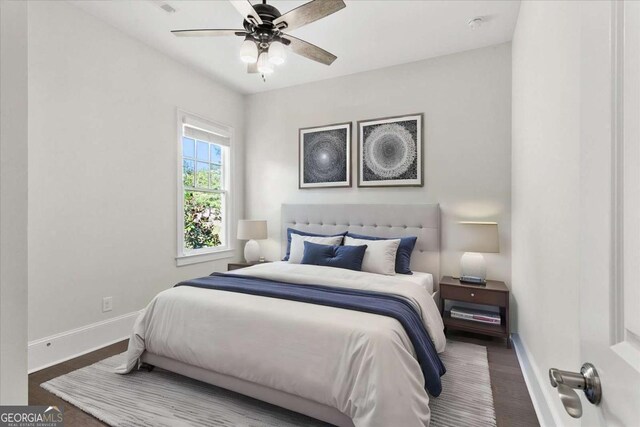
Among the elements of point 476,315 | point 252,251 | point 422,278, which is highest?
point 252,251

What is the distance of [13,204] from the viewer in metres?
0.65

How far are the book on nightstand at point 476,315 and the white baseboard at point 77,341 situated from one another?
3224 mm

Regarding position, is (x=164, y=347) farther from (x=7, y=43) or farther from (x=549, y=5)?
(x=549, y=5)

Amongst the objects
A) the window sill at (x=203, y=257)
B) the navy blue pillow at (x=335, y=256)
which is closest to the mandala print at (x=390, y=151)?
the navy blue pillow at (x=335, y=256)

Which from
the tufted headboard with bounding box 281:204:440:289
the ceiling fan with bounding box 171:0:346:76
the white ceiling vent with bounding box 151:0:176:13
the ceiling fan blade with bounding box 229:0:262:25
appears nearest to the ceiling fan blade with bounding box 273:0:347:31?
the ceiling fan with bounding box 171:0:346:76

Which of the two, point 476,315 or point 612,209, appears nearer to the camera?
point 612,209

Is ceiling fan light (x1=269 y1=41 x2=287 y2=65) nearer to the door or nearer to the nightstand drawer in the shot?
the door

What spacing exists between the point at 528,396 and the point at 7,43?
9.54 feet

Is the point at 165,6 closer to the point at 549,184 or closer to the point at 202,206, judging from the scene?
the point at 202,206

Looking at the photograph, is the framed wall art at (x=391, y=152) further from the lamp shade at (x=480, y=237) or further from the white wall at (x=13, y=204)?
the white wall at (x=13, y=204)

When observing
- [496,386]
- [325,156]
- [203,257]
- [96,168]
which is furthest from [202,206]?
[496,386]

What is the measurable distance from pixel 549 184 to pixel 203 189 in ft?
11.8

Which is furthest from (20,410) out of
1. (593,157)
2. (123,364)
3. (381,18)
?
(381,18)

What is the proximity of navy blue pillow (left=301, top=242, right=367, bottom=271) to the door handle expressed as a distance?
2398 millimetres
